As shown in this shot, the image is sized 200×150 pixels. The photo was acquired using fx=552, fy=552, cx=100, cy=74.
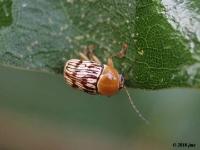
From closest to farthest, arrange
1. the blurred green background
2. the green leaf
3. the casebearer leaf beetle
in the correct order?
the green leaf
the casebearer leaf beetle
the blurred green background

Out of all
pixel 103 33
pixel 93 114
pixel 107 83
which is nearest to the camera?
pixel 103 33

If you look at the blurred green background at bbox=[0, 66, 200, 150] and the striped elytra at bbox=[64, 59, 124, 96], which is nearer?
the striped elytra at bbox=[64, 59, 124, 96]

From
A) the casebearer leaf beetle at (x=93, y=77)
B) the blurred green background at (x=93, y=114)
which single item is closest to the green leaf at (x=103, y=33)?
the casebearer leaf beetle at (x=93, y=77)

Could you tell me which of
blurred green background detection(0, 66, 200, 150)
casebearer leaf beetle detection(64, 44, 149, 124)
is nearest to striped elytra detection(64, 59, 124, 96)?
casebearer leaf beetle detection(64, 44, 149, 124)

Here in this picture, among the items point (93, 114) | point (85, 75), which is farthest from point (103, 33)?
point (93, 114)

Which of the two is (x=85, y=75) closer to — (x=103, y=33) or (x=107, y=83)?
(x=107, y=83)

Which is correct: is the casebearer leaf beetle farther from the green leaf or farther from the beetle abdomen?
the green leaf

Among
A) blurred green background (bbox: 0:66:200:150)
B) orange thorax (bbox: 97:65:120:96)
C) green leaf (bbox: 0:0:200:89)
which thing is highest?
green leaf (bbox: 0:0:200:89)

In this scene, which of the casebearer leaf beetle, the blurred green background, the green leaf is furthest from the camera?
the blurred green background
